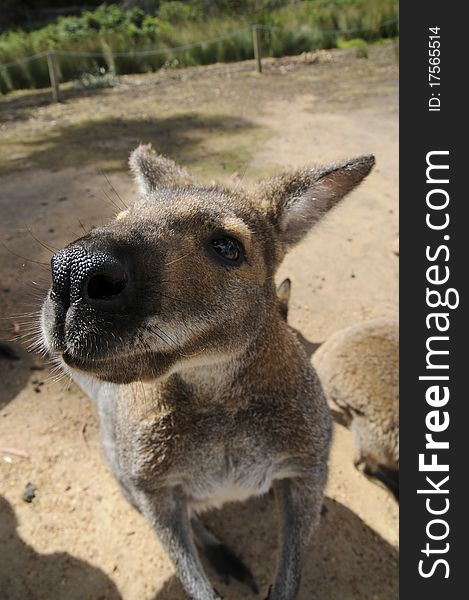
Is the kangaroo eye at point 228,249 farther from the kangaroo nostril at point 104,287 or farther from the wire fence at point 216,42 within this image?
the wire fence at point 216,42

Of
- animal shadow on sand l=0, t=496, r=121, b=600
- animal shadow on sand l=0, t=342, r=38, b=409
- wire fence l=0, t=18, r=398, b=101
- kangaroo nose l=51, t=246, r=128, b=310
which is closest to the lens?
kangaroo nose l=51, t=246, r=128, b=310

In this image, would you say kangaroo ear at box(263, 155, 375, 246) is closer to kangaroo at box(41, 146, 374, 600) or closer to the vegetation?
kangaroo at box(41, 146, 374, 600)

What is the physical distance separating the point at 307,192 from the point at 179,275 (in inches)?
35.7

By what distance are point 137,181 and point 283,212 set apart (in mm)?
792

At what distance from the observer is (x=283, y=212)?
7.82 feet

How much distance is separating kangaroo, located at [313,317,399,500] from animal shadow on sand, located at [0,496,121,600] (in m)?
1.64

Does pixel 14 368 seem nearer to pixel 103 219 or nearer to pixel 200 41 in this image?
pixel 103 219

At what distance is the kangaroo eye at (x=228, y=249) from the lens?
6.29 feet

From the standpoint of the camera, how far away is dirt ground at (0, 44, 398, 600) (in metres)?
2.76

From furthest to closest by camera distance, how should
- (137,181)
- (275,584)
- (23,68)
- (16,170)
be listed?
(23,68) → (16,170) → (137,181) → (275,584)

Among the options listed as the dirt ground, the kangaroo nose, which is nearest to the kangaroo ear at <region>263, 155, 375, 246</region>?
the dirt ground

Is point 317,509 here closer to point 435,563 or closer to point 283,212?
point 435,563

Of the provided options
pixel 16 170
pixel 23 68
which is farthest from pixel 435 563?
pixel 23 68

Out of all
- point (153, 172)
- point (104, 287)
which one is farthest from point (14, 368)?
point (104, 287)
